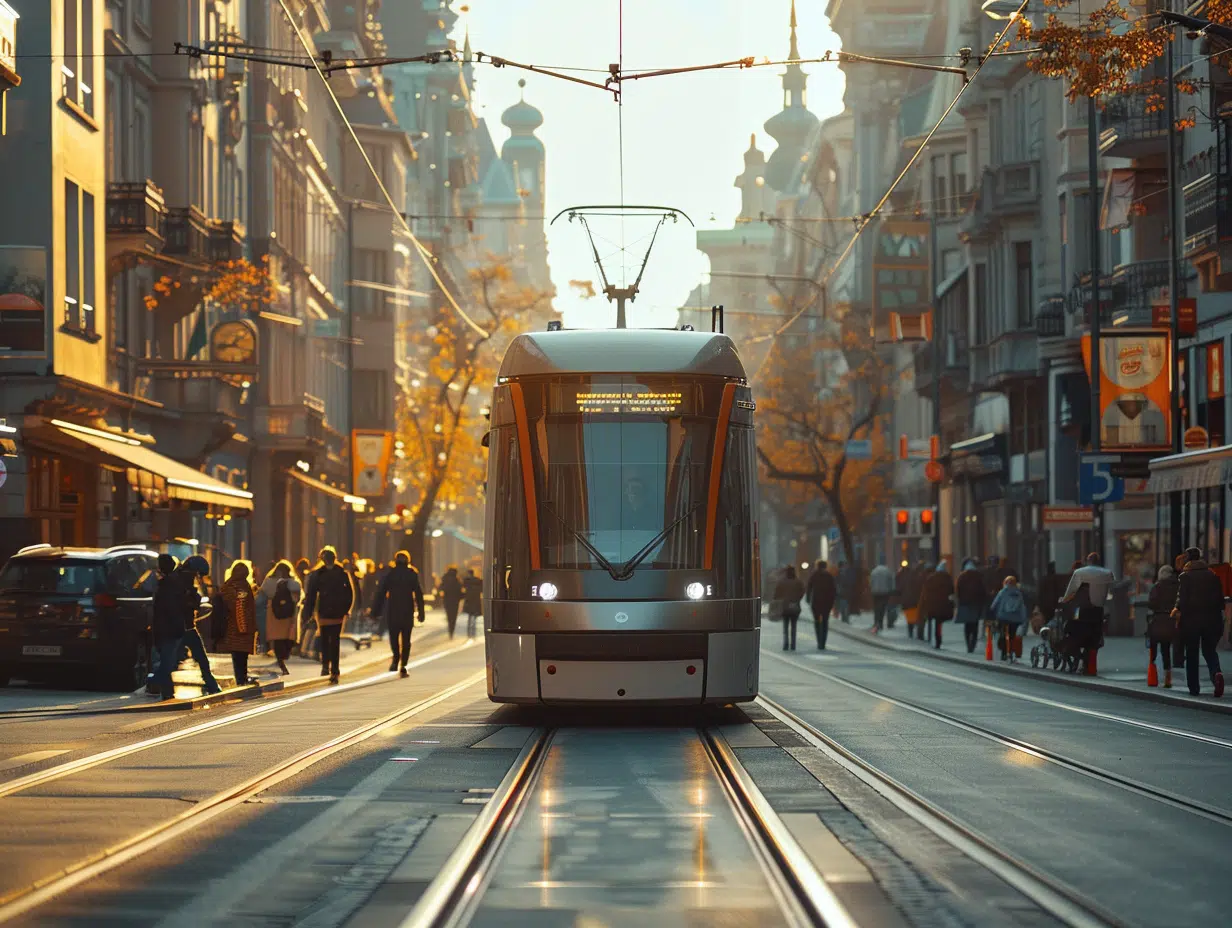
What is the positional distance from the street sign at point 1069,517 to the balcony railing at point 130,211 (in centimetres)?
1692

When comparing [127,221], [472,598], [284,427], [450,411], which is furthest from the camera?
[450,411]

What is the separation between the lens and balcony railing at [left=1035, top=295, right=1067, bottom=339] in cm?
5453

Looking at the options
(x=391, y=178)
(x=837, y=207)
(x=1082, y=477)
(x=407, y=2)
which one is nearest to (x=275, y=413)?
(x=1082, y=477)

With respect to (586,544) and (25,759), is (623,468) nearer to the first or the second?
(586,544)

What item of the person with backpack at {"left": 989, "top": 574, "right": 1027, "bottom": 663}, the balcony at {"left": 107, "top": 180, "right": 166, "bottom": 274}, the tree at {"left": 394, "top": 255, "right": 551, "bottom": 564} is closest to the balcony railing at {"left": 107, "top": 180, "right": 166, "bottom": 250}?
the balcony at {"left": 107, "top": 180, "right": 166, "bottom": 274}

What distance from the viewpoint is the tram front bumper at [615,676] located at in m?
19.6

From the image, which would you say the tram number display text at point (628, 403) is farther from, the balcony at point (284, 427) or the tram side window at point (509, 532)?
the balcony at point (284, 427)

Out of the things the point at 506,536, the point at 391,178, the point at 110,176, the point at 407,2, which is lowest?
the point at 506,536

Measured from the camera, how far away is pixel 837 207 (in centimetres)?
11662

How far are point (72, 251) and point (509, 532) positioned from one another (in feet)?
61.8

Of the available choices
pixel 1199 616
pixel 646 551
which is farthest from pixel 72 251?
pixel 646 551

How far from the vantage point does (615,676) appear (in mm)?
19562

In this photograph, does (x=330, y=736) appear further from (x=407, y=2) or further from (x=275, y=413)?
(x=407, y=2)

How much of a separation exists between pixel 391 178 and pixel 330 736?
71.8m
